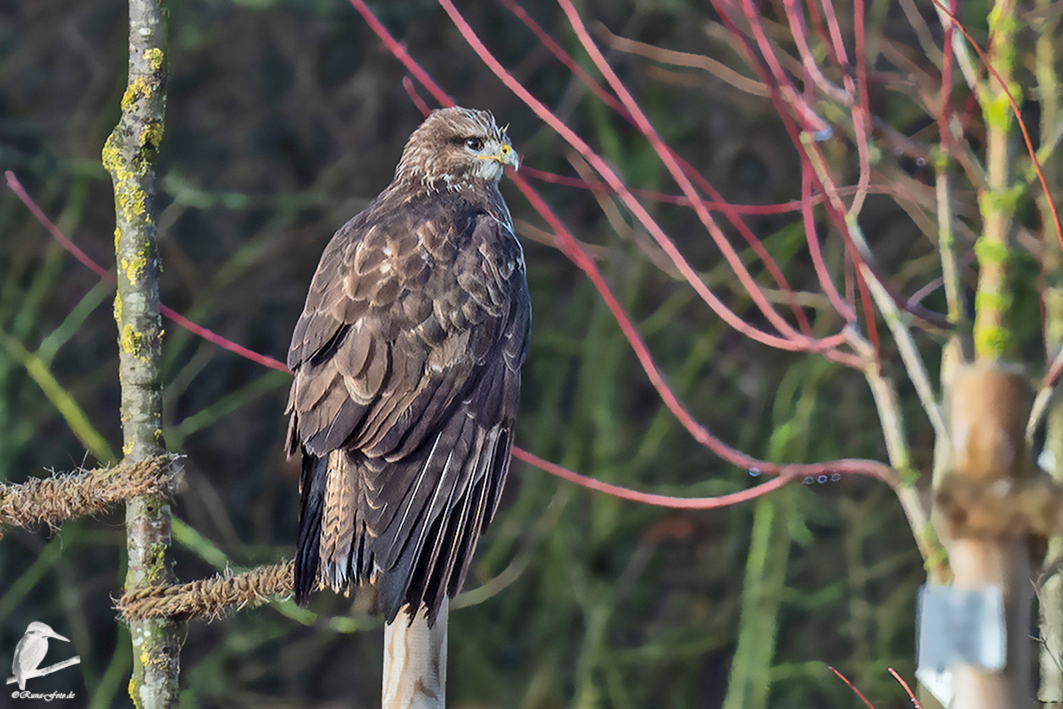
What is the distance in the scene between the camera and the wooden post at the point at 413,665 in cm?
141

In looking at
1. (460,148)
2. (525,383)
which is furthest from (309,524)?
(525,383)

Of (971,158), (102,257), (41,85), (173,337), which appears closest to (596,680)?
(173,337)

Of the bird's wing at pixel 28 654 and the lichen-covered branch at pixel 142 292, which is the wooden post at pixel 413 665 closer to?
the lichen-covered branch at pixel 142 292

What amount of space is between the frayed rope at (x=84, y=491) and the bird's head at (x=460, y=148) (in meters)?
0.61

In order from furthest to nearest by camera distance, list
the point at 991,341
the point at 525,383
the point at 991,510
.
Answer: the point at 525,383 → the point at 991,341 → the point at 991,510

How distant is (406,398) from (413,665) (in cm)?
34

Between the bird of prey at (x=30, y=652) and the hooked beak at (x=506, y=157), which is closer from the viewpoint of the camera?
the hooked beak at (x=506, y=157)

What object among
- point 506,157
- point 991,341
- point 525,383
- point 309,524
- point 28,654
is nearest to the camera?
point 309,524

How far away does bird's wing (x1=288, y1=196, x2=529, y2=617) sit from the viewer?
4.48 ft

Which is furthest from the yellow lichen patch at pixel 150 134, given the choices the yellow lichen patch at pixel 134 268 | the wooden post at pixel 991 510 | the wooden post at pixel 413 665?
the wooden post at pixel 991 510

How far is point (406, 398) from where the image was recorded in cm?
142

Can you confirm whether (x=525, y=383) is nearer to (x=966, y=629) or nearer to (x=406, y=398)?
(x=406, y=398)

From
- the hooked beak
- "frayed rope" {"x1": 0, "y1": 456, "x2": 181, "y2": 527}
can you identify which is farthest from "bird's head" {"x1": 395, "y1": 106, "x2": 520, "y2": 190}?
"frayed rope" {"x1": 0, "y1": 456, "x2": 181, "y2": 527}

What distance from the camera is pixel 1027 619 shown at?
75 cm
